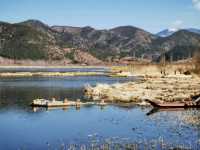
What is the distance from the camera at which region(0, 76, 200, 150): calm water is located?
38344 millimetres

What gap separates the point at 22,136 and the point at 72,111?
17.7m

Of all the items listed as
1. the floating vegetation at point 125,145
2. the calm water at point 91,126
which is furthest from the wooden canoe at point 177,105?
the floating vegetation at point 125,145

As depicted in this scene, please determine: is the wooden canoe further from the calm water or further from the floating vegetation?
the floating vegetation

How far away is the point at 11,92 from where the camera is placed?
8600cm

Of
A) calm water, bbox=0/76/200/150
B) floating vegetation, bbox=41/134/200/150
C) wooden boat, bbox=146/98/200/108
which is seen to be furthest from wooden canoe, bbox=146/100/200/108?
floating vegetation, bbox=41/134/200/150

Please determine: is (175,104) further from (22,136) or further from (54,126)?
(22,136)

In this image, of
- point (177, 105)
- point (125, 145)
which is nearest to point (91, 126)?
point (125, 145)

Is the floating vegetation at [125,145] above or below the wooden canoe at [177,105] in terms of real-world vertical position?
below

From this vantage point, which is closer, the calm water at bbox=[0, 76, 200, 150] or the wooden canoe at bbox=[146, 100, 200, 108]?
the calm water at bbox=[0, 76, 200, 150]

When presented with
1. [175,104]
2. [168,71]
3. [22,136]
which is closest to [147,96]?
[175,104]

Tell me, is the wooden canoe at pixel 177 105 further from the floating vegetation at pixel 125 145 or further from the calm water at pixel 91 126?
the floating vegetation at pixel 125 145

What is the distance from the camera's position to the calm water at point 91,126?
38344 mm

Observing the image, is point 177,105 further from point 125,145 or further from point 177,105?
point 125,145

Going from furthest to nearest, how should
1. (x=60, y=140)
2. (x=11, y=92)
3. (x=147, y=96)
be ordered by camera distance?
(x=11, y=92) < (x=147, y=96) < (x=60, y=140)
